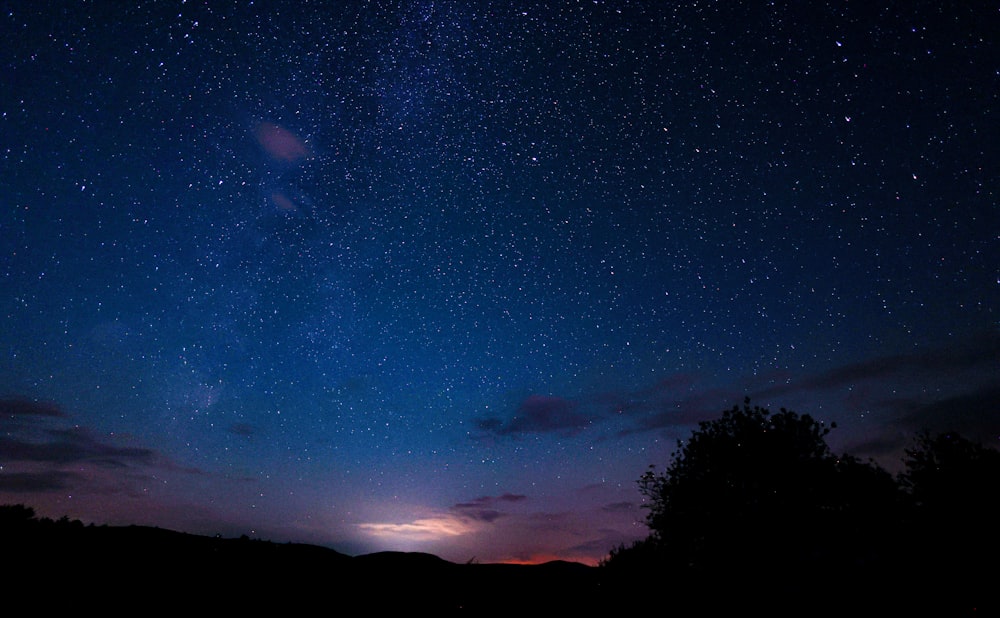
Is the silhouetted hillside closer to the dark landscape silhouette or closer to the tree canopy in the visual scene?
the dark landscape silhouette

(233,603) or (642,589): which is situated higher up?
(233,603)

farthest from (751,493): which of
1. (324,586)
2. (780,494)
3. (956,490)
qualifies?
(324,586)

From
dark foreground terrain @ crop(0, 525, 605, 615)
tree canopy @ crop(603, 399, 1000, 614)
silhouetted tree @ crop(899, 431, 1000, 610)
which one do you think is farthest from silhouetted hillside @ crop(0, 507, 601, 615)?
silhouetted tree @ crop(899, 431, 1000, 610)

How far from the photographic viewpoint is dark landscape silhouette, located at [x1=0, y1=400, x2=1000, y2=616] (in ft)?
32.5

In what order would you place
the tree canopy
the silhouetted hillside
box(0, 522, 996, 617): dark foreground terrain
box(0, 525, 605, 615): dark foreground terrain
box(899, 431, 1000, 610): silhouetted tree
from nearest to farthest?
box(0, 522, 996, 617): dark foreground terrain
box(0, 525, 605, 615): dark foreground terrain
the silhouetted hillside
box(899, 431, 1000, 610): silhouetted tree
the tree canopy

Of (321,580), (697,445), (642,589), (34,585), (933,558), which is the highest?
(697,445)

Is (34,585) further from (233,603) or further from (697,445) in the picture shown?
(697,445)

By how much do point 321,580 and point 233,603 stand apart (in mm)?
3097

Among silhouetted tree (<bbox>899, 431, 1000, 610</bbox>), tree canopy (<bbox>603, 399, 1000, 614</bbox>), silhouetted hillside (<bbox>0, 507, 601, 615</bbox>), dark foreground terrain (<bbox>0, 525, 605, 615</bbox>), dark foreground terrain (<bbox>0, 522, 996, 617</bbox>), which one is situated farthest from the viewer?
tree canopy (<bbox>603, 399, 1000, 614</bbox>)

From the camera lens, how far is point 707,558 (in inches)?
994

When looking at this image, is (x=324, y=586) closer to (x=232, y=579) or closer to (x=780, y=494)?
(x=232, y=579)

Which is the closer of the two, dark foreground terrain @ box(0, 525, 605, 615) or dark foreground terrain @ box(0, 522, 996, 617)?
dark foreground terrain @ box(0, 522, 996, 617)

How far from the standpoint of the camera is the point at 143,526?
1636cm

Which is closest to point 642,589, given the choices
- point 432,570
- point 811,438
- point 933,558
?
point 432,570
